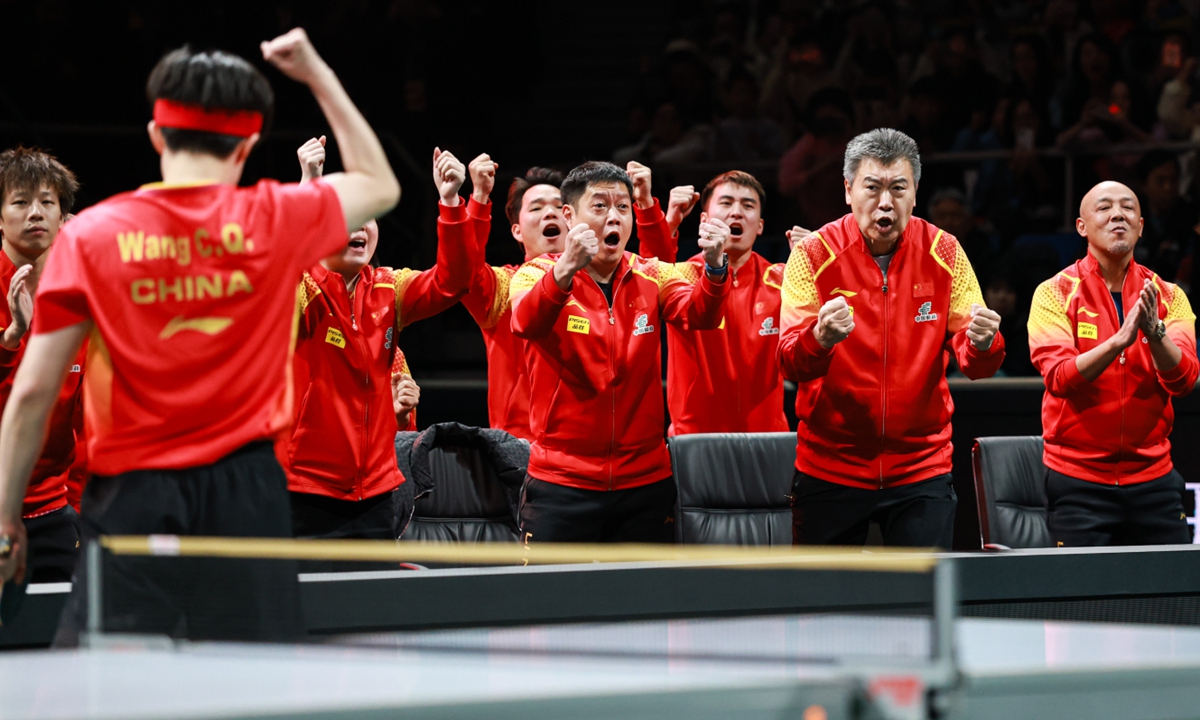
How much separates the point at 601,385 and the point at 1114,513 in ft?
6.83

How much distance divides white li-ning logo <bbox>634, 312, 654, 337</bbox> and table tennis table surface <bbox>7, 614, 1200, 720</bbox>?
2694mm

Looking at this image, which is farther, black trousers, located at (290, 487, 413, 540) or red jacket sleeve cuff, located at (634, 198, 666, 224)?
red jacket sleeve cuff, located at (634, 198, 666, 224)

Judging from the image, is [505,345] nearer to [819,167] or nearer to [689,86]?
[819,167]

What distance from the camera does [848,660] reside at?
1974 millimetres

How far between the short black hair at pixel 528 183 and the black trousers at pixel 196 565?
3.62 meters

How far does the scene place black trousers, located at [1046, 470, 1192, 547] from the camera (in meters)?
5.00

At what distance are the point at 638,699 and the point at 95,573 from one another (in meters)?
1.06

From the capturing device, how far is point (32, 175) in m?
4.51

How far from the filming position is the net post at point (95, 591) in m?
2.25

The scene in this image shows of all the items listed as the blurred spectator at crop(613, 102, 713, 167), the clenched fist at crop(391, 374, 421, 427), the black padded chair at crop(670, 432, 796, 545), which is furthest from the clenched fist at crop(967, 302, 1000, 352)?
the blurred spectator at crop(613, 102, 713, 167)

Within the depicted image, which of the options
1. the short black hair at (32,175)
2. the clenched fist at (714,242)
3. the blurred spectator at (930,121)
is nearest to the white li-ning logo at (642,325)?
the clenched fist at (714,242)

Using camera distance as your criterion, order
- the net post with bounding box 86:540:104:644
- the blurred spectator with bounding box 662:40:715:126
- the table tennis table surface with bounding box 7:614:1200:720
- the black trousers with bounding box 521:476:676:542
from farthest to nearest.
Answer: the blurred spectator with bounding box 662:40:715:126, the black trousers with bounding box 521:476:676:542, the net post with bounding box 86:540:104:644, the table tennis table surface with bounding box 7:614:1200:720

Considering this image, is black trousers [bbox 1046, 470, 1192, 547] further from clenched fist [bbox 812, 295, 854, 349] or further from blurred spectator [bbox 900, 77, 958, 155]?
blurred spectator [bbox 900, 77, 958, 155]

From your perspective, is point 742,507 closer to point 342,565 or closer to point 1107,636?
point 342,565
